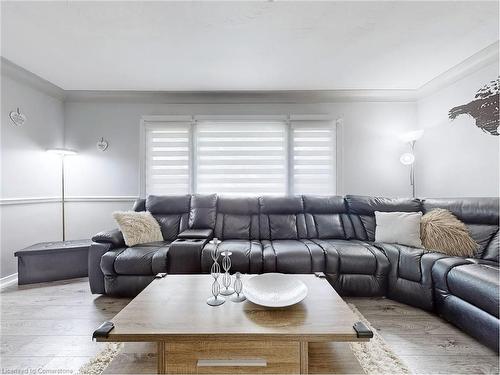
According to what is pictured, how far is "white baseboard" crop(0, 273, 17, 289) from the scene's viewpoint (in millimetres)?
2641

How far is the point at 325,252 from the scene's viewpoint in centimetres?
235

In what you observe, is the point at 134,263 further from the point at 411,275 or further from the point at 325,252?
the point at 411,275

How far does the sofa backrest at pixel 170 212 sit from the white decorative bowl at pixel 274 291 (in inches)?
68.2

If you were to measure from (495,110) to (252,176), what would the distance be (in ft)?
Result: 9.33

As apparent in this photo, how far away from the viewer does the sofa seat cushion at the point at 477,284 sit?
59.7 inches

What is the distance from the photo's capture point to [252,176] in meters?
3.57

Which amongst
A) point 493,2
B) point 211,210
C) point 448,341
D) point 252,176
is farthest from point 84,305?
point 493,2

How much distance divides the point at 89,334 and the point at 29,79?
315 cm

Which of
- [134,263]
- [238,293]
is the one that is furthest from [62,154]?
[238,293]

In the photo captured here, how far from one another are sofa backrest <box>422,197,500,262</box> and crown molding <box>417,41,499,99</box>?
1499mm

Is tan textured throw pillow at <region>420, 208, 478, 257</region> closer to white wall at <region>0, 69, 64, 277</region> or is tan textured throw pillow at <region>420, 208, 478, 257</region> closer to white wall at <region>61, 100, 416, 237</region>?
white wall at <region>61, 100, 416, 237</region>

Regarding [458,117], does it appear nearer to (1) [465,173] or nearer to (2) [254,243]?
(1) [465,173]

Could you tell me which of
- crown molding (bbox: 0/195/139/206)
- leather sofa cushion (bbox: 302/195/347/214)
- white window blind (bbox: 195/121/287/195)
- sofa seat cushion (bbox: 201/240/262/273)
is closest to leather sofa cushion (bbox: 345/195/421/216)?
leather sofa cushion (bbox: 302/195/347/214)

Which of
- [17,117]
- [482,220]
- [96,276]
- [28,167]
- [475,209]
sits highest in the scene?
[17,117]
